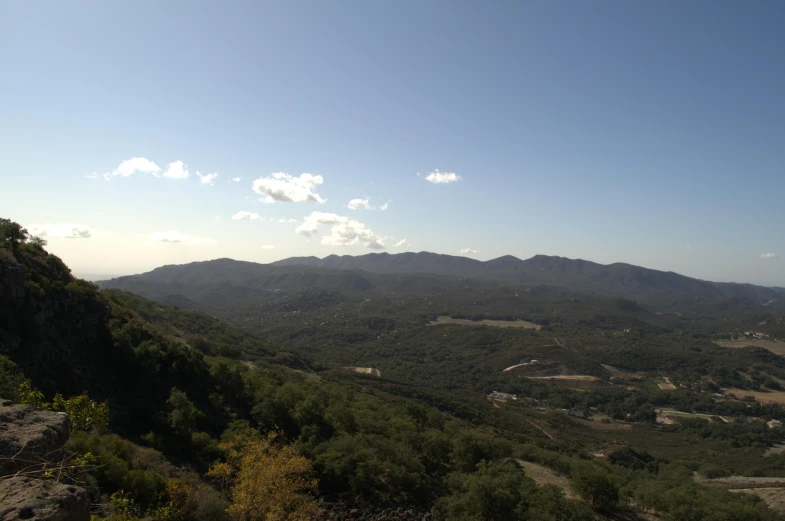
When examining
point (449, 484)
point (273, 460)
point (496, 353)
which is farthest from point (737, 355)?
point (273, 460)

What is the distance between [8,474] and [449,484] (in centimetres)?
2593

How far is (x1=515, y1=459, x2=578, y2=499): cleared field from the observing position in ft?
107

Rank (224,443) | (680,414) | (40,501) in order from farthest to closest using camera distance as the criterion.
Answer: (680,414), (224,443), (40,501)

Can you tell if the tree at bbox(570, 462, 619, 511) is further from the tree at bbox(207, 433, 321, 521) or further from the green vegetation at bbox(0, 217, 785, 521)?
the tree at bbox(207, 433, 321, 521)

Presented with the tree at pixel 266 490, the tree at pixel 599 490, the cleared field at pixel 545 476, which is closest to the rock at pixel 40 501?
the tree at pixel 266 490

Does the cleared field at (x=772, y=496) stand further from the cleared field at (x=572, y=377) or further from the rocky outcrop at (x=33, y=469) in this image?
the cleared field at (x=572, y=377)

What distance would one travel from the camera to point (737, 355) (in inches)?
7554

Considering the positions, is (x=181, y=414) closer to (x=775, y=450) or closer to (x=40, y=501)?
(x=40, y=501)

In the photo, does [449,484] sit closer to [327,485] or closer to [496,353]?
[327,485]

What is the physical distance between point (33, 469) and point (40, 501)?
264cm

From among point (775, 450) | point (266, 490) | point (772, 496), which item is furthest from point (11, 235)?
point (775, 450)

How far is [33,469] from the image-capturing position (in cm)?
884

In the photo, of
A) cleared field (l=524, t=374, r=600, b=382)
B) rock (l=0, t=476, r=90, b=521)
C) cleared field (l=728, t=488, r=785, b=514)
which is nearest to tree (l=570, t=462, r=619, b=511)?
cleared field (l=728, t=488, r=785, b=514)

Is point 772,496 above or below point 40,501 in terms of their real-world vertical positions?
below
